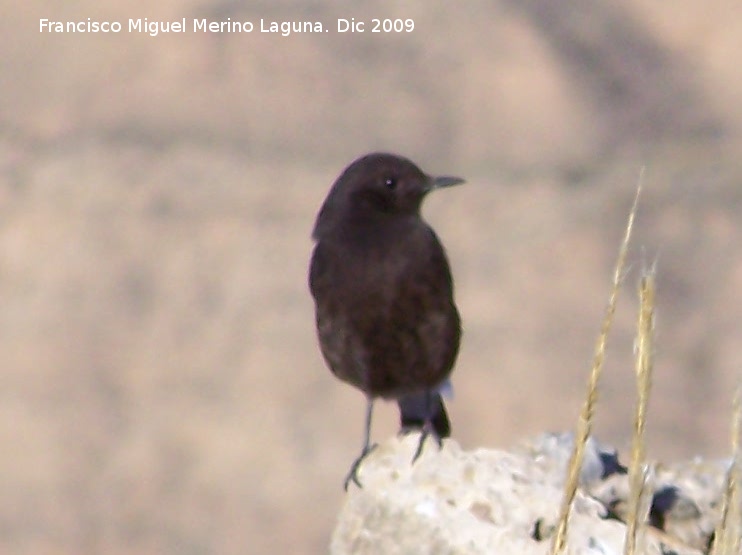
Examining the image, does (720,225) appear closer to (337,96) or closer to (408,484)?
(337,96)

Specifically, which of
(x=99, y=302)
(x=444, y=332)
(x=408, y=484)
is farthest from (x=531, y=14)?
(x=408, y=484)

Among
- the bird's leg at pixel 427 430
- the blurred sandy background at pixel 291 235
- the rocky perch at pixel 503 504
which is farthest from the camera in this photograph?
the blurred sandy background at pixel 291 235

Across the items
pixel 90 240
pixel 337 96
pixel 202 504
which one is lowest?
pixel 202 504

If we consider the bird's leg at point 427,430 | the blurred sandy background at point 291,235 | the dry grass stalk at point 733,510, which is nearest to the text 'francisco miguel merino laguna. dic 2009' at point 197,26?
the blurred sandy background at point 291,235

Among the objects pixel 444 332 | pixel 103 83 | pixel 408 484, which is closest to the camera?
pixel 408 484

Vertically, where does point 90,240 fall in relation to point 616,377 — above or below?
above

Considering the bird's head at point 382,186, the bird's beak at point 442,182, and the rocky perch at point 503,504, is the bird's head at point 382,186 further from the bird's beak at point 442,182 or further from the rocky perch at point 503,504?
the rocky perch at point 503,504

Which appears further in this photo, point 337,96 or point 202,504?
point 337,96

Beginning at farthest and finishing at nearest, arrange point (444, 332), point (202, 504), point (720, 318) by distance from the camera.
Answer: point (720, 318) < point (202, 504) < point (444, 332)
